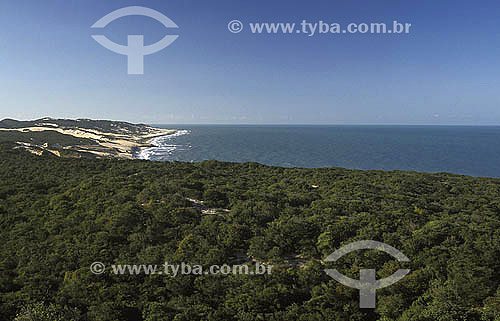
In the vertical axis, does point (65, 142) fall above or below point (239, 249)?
above

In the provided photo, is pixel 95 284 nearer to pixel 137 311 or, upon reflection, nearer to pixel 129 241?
pixel 137 311

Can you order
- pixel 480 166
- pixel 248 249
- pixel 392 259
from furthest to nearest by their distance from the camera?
pixel 480 166 < pixel 248 249 < pixel 392 259

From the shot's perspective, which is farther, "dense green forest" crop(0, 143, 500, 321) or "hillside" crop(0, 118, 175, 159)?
"hillside" crop(0, 118, 175, 159)

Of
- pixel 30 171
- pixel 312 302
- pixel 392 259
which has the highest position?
pixel 30 171

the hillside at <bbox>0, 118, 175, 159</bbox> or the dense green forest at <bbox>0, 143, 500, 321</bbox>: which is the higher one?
the hillside at <bbox>0, 118, 175, 159</bbox>

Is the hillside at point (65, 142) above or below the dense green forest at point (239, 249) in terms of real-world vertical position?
above

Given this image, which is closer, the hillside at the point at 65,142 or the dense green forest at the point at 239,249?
the dense green forest at the point at 239,249

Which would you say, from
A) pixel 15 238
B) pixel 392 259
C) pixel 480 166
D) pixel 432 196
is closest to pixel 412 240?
pixel 392 259

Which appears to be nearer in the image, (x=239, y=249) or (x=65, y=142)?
(x=239, y=249)
